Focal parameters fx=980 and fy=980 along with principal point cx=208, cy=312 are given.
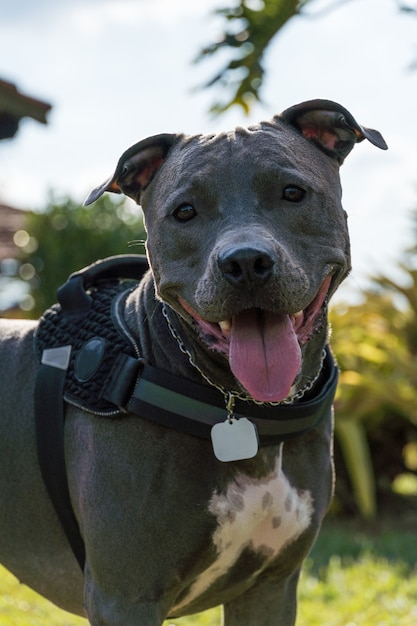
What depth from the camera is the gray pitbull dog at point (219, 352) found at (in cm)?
288

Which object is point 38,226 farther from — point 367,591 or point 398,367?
point 367,591

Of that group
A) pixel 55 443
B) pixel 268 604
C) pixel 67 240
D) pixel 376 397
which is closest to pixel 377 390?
pixel 376 397

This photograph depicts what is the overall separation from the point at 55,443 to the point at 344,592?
306 centimetres

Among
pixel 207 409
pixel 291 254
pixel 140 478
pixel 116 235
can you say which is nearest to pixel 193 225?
pixel 291 254

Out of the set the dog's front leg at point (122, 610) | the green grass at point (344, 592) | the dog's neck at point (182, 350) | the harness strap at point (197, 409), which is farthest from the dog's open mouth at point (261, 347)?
the green grass at point (344, 592)

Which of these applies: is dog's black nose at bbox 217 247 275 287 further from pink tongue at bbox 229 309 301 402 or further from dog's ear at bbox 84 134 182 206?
dog's ear at bbox 84 134 182 206

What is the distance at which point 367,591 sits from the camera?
577 cm

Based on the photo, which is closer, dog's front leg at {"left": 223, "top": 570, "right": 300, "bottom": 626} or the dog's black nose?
the dog's black nose

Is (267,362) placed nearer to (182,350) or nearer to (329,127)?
(182,350)

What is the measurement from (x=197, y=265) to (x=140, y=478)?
26.9 inches

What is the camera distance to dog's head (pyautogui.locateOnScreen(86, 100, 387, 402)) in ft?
9.27

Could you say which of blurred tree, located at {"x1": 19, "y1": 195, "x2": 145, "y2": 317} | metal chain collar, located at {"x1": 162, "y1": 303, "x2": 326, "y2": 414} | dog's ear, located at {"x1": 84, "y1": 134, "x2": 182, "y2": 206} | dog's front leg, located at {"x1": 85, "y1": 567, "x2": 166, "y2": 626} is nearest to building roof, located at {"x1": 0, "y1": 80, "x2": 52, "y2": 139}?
blurred tree, located at {"x1": 19, "y1": 195, "x2": 145, "y2": 317}

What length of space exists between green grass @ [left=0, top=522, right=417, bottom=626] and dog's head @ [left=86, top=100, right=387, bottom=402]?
256 centimetres

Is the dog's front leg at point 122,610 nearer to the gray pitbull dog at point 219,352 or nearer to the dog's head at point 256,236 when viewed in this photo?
the gray pitbull dog at point 219,352
